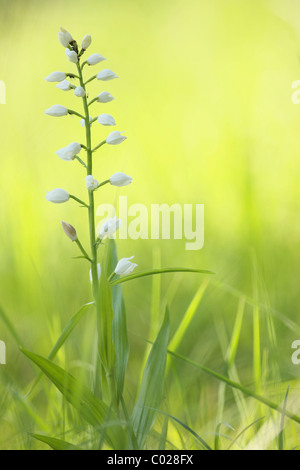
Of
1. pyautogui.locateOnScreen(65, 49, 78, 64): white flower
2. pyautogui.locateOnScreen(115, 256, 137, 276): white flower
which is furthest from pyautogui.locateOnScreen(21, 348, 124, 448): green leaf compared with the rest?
pyautogui.locateOnScreen(65, 49, 78, 64): white flower

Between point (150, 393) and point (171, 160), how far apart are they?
2.70ft

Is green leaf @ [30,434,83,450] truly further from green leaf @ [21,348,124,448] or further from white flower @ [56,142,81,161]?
white flower @ [56,142,81,161]

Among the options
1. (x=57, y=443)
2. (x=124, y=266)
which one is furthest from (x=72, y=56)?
(x=57, y=443)

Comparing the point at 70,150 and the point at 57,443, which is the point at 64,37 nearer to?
the point at 70,150

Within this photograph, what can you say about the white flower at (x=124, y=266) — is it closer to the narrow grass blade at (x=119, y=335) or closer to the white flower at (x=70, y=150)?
the narrow grass blade at (x=119, y=335)

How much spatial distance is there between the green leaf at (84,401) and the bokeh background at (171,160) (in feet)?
0.79

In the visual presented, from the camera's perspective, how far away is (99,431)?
2.41 ft

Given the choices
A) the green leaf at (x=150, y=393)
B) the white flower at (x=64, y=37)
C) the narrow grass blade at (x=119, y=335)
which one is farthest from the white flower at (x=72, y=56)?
the green leaf at (x=150, y=393)

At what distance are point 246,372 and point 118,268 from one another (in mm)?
438

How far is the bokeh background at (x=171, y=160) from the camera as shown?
3.62 feet

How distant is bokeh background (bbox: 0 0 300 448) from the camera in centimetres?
110

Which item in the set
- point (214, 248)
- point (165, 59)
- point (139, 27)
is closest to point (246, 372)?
point (214, 248)

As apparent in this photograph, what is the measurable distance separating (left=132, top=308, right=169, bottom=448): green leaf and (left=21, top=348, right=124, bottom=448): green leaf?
4 centimetres

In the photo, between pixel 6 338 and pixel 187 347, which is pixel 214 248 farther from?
pixel 6 338
